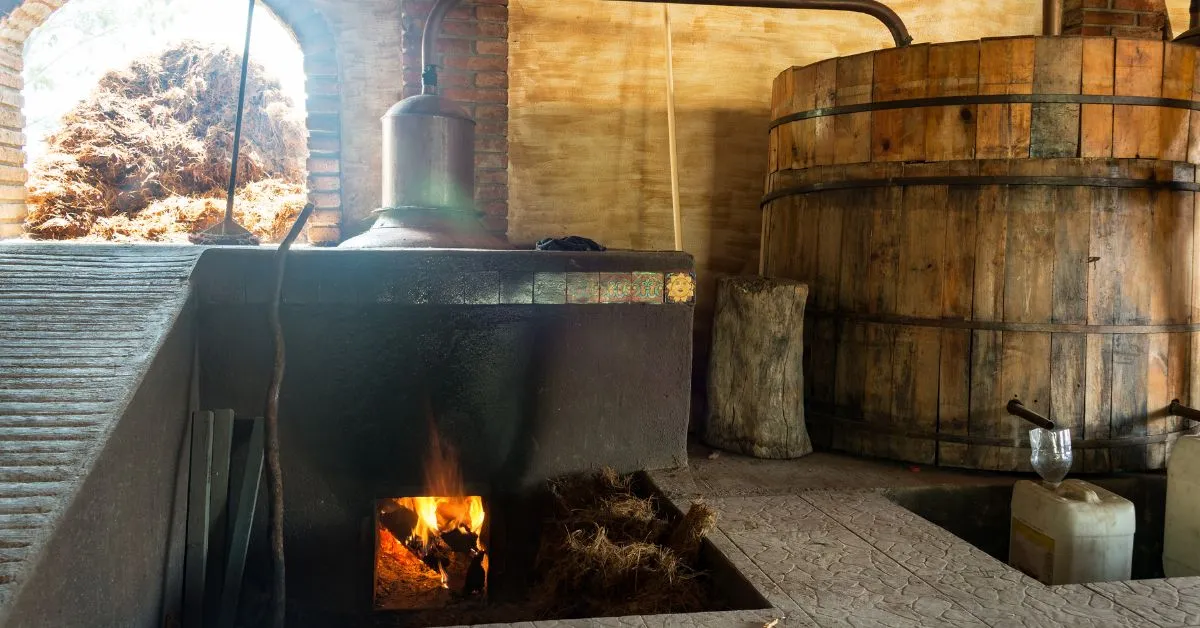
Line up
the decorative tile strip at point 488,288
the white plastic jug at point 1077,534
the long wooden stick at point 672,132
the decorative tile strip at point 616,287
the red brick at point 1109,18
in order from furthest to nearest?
1. the red brick at point 1109,18
2. the long wooden stick at point 672,132
3. the decorative tile strip at point 616,287
4. the decorative tile strip at point 488,288
5. the white plastic jug at point 1077,534

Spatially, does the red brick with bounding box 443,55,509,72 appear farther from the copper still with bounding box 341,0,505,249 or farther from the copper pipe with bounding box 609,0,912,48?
the copper pipe with bounding box 609,0,912,48

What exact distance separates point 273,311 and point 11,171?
287 cm

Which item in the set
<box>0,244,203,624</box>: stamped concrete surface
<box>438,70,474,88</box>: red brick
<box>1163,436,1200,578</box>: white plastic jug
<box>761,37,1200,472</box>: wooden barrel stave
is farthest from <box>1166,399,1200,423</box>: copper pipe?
<box>0,244,203,624</box>: stamped concrete surface

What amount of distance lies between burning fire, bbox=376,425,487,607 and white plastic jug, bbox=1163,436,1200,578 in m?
2.73

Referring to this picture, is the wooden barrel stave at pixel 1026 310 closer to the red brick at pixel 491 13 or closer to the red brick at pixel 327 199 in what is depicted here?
the red brick at pixel 491 13

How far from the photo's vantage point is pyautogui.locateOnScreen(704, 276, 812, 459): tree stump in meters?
3.92

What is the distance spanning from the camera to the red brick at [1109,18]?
16.8 feet

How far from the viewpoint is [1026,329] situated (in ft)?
11.9

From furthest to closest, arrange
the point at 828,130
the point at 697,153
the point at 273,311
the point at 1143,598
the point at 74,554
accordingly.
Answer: the point at 697,153 < the point at 828,130 < the point at 273,311 < the point at 1143,598 < the point at 74,554

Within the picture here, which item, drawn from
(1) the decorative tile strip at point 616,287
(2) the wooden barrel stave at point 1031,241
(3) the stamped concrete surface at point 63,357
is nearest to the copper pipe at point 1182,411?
(2) the wooden barrel stave at point 1031,241

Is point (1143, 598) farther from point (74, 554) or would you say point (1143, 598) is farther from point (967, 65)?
point (74, 554)

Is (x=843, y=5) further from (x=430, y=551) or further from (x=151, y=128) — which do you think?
(x=151, y=128)

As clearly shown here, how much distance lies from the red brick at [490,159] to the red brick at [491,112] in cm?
19

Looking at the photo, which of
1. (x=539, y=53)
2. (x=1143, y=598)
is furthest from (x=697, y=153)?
(x=1143, y=598)
